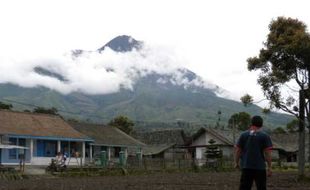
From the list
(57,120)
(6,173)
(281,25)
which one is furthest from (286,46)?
(57,120)

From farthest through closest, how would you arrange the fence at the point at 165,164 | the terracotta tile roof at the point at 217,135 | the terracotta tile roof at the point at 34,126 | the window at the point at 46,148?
the terracotta tile roof at the point at 217,135 → the window at the point at 46,148 → the fence at the point at 165,164 → the terracotta tile roof at the point at 34,126

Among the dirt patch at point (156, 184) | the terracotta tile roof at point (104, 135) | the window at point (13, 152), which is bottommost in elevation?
the dirt patch at point (156, 184)

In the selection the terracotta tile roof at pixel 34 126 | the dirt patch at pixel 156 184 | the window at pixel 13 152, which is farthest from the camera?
the window at pixel 13 152

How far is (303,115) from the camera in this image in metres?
24.5

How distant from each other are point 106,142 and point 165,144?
19.0 meters

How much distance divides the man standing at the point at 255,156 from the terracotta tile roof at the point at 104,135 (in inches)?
1705

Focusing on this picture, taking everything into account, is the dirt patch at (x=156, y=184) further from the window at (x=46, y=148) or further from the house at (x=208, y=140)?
the house at (x=208, y=140)

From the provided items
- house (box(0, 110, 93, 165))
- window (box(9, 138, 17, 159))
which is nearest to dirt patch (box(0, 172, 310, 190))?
house (box(0, 110, 93, 165))

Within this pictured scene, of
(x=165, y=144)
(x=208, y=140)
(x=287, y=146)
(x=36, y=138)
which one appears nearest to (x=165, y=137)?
(x=165, y=144)

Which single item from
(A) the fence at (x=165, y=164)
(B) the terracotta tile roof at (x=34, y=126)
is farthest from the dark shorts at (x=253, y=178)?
(B) the terracotta tile roof at (x=34, y=126)

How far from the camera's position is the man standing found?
10258 millimetres

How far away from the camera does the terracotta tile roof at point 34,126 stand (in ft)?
143

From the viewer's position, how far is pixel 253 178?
10.3m

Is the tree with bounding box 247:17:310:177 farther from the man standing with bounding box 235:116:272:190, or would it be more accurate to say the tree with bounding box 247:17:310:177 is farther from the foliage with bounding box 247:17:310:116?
the man standing with bounding box 235:116:272:190
